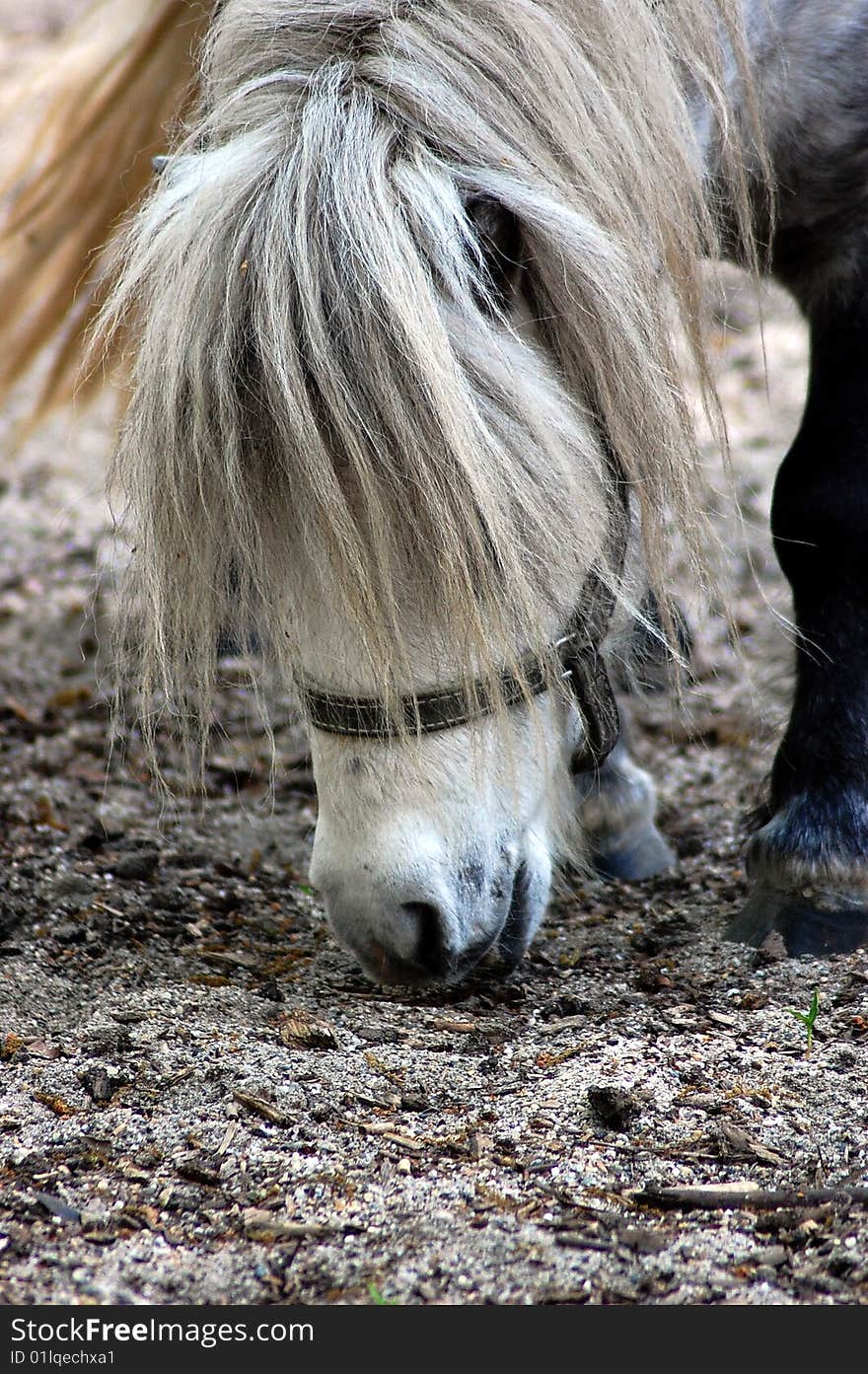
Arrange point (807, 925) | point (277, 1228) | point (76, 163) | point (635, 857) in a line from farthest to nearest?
point (76, 163) → point (635, 857) → point (807, 925) → point (277, 1228)

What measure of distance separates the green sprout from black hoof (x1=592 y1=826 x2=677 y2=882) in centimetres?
69

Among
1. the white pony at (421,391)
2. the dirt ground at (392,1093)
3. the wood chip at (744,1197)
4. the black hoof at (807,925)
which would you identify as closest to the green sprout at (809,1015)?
the dirt ground at (392,1093)

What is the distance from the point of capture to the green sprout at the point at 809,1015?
5.77ft

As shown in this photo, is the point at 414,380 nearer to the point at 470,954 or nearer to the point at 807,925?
the point at 470,954

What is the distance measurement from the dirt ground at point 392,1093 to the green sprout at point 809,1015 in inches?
0.5

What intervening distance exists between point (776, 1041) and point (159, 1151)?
825 mm

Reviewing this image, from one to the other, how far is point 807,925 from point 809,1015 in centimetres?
31

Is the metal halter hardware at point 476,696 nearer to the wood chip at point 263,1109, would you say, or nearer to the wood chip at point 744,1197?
the wood chip at point 263,1109

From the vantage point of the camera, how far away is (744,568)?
12.8 ft

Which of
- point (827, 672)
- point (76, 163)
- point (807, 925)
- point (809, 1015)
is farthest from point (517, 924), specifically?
point (76, 163)

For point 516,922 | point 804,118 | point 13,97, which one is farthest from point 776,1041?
point 13,97

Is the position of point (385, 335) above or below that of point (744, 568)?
above

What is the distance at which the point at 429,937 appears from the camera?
5.62ft

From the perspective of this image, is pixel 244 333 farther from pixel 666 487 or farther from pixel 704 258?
pixel 704 258
